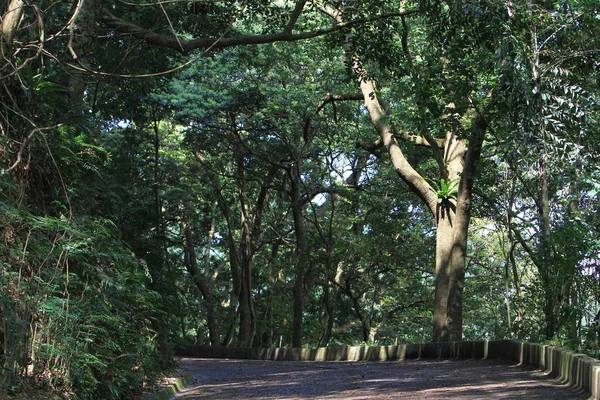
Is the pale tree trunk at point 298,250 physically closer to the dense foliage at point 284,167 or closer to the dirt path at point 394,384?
the dense foliage at point 284,167

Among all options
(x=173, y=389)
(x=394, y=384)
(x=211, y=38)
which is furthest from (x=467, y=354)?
(x=211, y=38)

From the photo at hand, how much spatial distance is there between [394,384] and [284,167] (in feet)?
48.0

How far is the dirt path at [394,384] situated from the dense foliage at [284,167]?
1173mm

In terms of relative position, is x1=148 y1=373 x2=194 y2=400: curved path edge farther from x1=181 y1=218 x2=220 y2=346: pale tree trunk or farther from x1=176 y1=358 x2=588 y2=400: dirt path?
x1=181 y1=218 x2=220 y2=346: pale tree trunk

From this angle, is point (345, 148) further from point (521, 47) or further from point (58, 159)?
point (58, 159)

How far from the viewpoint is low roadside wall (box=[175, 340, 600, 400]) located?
7469mm

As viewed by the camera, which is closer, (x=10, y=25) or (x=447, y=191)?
(x=10, y=25)

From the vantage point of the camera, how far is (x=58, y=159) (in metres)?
7.75

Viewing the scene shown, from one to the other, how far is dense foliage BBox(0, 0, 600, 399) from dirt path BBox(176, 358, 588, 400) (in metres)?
1.17

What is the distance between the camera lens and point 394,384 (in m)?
9.59

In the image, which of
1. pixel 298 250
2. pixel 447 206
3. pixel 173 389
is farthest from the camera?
pixel 298 250

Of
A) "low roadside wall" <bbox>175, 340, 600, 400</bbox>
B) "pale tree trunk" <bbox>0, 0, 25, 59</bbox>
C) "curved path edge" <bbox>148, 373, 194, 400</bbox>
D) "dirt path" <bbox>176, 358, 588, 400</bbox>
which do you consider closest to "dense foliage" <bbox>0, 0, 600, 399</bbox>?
"pale tree trunk" <bbox>0, 0, 25, 59</bbox>

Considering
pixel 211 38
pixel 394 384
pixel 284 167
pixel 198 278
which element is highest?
pixel 284 167

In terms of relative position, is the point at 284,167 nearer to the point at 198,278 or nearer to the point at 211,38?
the point at 198,278
